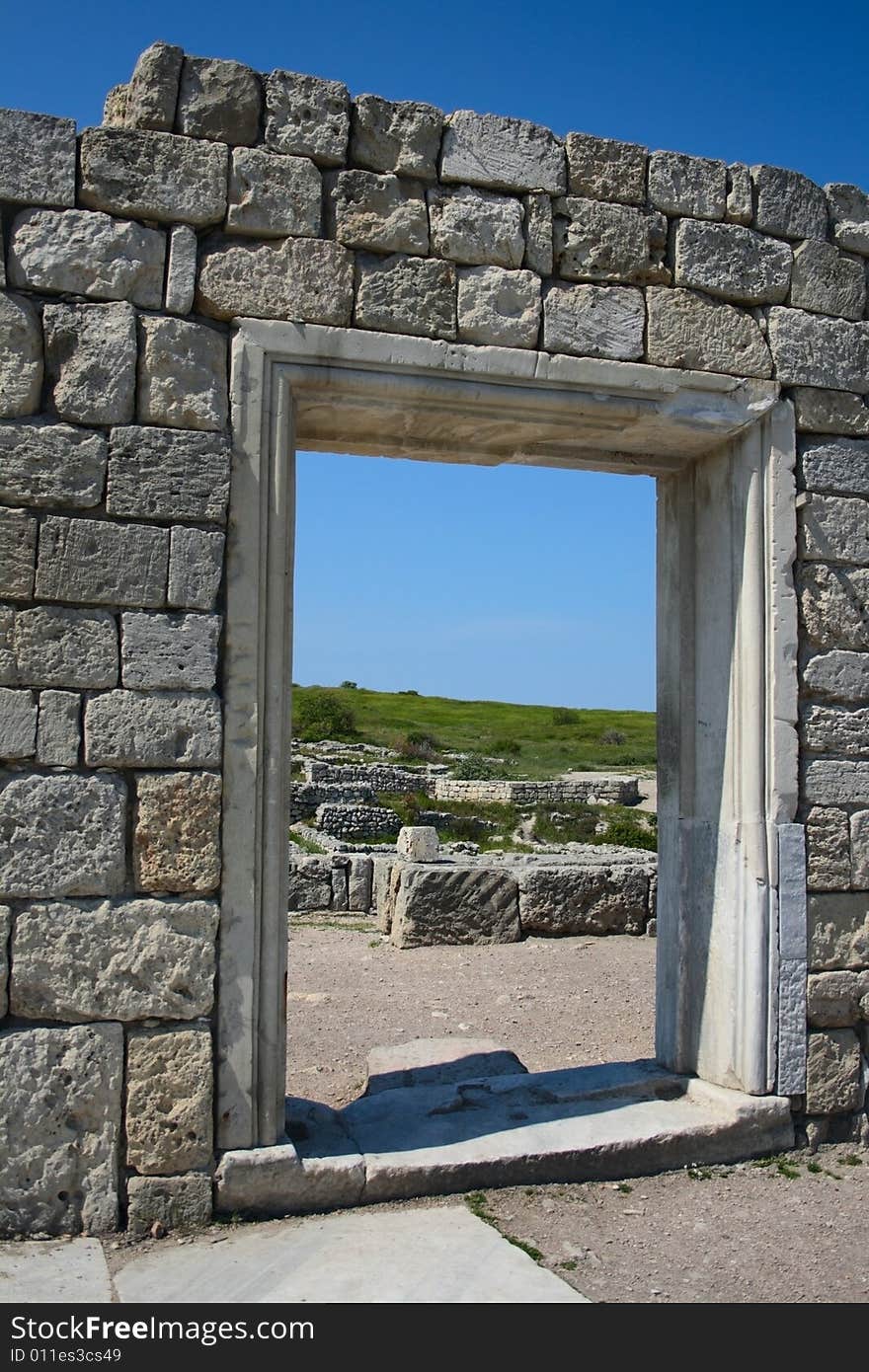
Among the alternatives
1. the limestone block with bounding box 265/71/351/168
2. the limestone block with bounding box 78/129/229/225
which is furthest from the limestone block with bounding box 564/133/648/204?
the limestone block with bounding box 78/129/229/225

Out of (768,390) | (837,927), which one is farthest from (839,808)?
(768,390)

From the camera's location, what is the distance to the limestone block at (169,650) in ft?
13.9

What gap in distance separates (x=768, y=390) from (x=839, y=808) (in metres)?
1.85

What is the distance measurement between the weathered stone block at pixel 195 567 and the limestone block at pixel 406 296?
3.54ft

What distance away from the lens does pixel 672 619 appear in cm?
560

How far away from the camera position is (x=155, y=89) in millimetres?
4398

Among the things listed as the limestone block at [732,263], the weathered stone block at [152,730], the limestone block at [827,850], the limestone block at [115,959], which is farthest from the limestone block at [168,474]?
the limestone block at [827,850]

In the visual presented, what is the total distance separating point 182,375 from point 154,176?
743 mm

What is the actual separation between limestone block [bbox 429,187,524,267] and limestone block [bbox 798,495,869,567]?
1686 millimetres

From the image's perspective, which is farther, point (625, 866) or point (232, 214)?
point (625, 866)

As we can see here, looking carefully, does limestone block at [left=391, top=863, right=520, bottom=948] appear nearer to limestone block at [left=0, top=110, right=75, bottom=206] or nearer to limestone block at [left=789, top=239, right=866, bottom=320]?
limestone block at [left=789, top=239, right=866, bottom=320]

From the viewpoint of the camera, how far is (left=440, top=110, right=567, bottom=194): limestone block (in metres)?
4.77

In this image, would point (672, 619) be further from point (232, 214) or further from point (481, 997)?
point (481, 997)

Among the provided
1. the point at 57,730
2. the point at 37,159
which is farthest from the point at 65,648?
the point at 37,159
